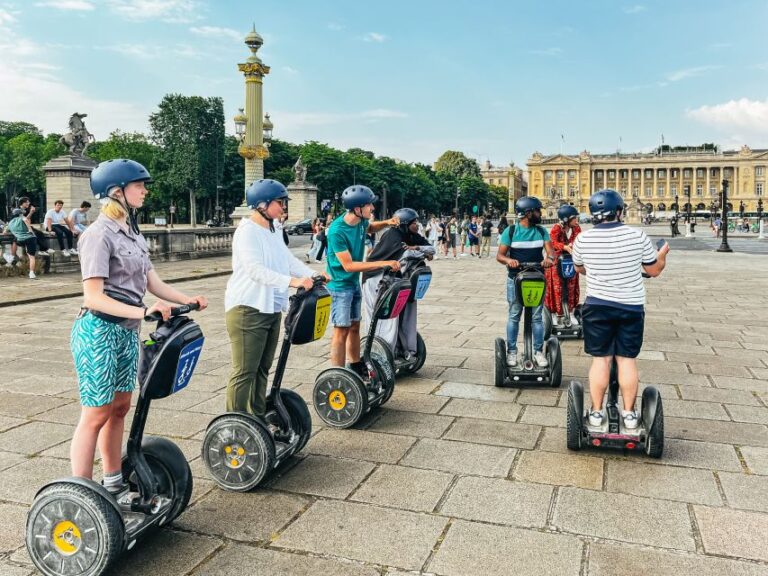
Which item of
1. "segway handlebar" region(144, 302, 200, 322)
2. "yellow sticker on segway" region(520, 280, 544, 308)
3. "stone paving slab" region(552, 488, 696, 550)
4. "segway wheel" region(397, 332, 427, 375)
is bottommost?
"stone paving slab" region(552, 488, 696, 550)

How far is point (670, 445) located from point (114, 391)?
388cm

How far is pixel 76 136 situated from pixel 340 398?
22272mm

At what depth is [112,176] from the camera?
336 centimetres

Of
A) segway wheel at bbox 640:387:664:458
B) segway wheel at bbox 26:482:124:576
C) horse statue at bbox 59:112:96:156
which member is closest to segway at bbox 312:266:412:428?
segway wheel at bbox 640:387:664:458

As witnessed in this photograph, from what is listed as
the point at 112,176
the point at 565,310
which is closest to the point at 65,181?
the point at 565,310

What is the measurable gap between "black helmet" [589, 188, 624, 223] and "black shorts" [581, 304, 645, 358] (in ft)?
2.01

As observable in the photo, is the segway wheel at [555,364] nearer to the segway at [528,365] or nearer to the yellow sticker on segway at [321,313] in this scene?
the segway at [528,365]

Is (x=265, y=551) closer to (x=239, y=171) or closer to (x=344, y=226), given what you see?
(x=344, y=226)

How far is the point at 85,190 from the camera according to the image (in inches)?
952

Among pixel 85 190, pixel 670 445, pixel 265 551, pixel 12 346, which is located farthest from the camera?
pixel 85 190

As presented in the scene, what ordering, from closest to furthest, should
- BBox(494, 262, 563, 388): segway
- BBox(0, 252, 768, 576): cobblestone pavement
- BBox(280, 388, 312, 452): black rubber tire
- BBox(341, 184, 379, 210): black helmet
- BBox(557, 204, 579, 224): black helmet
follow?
1. BBox(0, 252, 768, 576): cobblestone pavement
2. BBox(280, 388, 312, 452): black rubber tire
3. BBox(341, 184, 379, 210): black helmet
4. BBox(494, 262, 563, 388): segway
5. BBox(557, 204, 579, 224): black helmet

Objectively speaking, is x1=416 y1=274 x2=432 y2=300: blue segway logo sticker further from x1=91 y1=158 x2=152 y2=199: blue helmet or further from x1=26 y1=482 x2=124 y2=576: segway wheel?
x1=26 y1=482 x2=124 y2=576: segway wheel

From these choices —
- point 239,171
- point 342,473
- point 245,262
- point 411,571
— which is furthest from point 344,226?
point 239,171

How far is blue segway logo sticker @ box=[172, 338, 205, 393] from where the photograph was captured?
340cm
